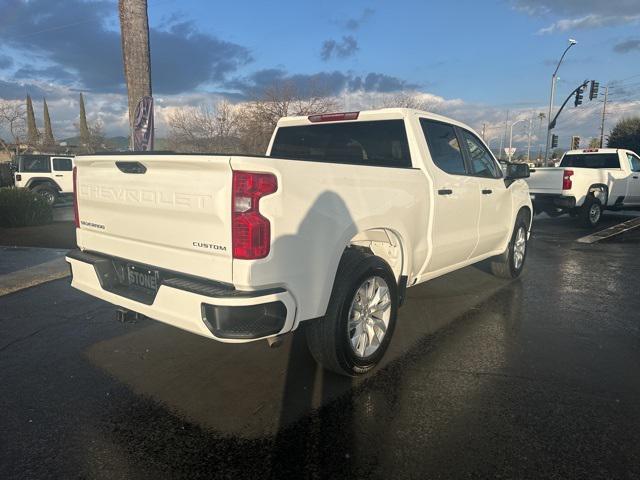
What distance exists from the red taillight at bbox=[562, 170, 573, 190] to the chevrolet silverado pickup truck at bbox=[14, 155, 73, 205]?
16803 mm

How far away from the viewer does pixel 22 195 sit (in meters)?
10.8

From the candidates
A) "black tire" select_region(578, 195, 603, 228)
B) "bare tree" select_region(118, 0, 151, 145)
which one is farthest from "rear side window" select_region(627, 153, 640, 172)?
"bare tree" select_region(118, 0, 151, 145)

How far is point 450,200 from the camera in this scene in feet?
14.6

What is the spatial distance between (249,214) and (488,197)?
3514 millimetres

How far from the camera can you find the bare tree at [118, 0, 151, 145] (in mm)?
7367

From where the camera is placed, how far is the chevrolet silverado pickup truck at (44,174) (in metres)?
17.8

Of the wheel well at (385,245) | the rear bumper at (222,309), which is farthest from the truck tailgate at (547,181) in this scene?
the rear bumper at (222,309)

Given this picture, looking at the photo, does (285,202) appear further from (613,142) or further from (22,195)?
(613,142)

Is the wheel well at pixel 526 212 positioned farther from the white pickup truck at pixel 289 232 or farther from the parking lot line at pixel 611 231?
the parking lot line at pixel 611 231

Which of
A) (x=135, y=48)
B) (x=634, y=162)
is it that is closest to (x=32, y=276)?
(x=135, y=48)

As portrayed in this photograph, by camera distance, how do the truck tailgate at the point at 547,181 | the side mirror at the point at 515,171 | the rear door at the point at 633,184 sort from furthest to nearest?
the rear door at the point at 633,184
the truck tailgate at the point at 547,181
the side mirror at the point at 515,171

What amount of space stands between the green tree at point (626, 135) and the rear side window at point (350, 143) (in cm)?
3894

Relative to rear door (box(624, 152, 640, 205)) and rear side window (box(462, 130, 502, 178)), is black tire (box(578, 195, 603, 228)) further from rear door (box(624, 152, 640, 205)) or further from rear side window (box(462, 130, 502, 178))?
rear side window (box(462, 130, 502, 178))

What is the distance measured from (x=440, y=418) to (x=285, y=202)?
1656mm
